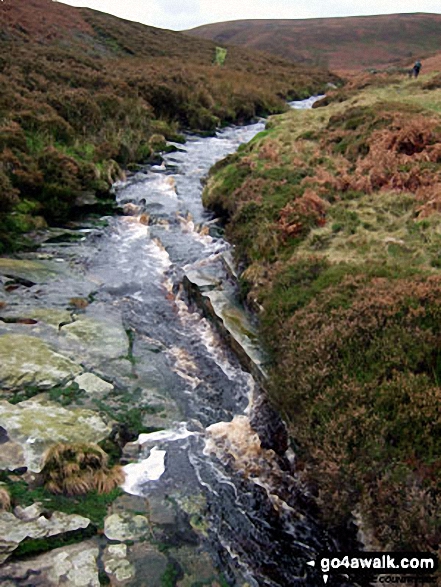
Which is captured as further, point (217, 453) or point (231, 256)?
point (231, 256)

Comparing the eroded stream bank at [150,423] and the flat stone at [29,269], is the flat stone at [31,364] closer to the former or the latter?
the eroded stream bank at [150,423]

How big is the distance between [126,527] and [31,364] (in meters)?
4.24

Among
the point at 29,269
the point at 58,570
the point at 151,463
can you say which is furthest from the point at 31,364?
the point at 29,269

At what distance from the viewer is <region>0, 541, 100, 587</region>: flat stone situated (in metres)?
5.49

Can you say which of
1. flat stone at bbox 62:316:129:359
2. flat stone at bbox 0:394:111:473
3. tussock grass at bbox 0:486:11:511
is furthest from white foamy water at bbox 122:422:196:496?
flat stone at bbox 62:316:129:359

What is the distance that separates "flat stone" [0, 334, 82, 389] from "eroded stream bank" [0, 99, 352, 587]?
0.03 m

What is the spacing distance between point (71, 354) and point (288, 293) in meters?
4.91

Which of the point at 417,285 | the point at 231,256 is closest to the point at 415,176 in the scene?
the point at 231,256

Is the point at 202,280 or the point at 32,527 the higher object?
the point at 202,280

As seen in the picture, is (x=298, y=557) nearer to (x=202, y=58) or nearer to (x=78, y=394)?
(x=78, y=394)

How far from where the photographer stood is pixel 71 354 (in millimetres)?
10250

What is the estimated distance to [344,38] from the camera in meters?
117

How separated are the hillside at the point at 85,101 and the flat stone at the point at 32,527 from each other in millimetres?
10594

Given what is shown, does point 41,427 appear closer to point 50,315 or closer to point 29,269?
point 50,315
